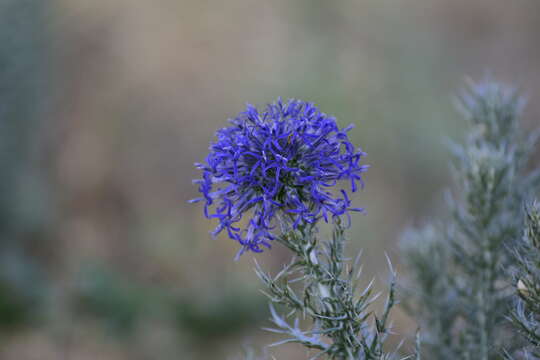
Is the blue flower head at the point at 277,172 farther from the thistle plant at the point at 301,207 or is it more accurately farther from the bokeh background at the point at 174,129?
the bokeh background at the point at 174,129

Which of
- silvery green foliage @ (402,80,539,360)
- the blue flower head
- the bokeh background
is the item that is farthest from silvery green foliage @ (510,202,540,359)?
the bokeh background

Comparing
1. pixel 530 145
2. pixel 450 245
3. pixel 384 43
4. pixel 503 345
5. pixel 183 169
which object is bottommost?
pixel 503 345

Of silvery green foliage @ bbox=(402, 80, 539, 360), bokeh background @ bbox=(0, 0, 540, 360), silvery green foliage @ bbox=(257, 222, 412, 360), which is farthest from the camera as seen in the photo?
bokeh background @ bbox=(0, 0, 540, 360)

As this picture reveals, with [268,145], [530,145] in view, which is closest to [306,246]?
[268,145]

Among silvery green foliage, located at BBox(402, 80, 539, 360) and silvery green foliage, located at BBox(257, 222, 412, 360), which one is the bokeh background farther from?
silvery green foliage, located at BBox(257, 222, 412, 360)

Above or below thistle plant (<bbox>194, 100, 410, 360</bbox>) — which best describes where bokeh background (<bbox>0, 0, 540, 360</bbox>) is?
above

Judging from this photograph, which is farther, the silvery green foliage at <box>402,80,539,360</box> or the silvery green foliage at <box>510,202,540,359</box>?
the silvery green foliage at <box>402,80,539,360</box>

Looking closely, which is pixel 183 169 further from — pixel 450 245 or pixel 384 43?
pixel 450 245
